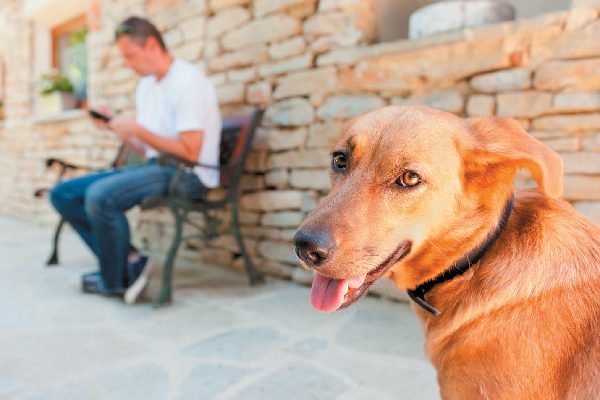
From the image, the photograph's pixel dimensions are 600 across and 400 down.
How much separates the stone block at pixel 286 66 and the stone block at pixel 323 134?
1.50ft

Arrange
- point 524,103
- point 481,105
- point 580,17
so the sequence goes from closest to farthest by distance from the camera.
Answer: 1. point 580,17
2. point 524,103
3. point 481,105

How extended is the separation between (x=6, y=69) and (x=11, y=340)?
6765 millimetres

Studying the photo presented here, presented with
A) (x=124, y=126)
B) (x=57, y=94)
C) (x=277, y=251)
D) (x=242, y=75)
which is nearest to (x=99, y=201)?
(x=124, y=126)

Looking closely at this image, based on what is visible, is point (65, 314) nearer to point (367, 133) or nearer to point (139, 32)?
point (139, 32)

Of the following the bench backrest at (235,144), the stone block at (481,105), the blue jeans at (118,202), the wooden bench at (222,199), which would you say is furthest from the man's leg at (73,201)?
the stone block at (481,105)

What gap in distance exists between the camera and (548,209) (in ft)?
3.90

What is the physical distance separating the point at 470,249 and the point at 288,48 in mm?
2517

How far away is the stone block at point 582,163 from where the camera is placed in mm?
2168

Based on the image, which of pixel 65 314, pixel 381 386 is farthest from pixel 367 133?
pixel 65 314

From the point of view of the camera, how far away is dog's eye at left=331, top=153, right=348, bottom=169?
1370 mm

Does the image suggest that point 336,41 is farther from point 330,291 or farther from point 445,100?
point 330,291

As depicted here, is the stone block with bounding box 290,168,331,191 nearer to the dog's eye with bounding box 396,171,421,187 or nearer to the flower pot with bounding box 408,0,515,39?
the flower pot with bounding box 408,0,515,39

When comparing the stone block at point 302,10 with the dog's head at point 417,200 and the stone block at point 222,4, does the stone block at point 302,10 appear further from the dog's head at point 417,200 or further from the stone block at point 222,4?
the dog's head at point 417,200

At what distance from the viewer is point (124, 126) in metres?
2.89
